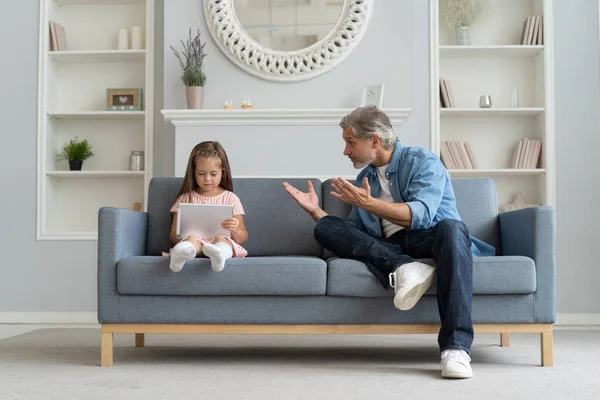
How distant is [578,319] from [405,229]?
2.44m

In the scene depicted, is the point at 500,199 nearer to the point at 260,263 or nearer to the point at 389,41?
the point at 389,41

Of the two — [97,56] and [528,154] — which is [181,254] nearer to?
[97,56]

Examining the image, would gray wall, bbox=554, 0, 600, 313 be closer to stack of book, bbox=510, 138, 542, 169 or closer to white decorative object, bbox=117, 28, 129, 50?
stack of book, bbox=510, 138, 542, 169

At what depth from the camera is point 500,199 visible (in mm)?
5258

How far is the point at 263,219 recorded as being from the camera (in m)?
3.50

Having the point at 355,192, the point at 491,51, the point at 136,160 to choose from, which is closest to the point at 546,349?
the point at 355,192

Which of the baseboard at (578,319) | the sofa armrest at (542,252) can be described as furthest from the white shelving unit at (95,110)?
the sofa armrest at (542,252)

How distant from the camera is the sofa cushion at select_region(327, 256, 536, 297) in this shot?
112 inches

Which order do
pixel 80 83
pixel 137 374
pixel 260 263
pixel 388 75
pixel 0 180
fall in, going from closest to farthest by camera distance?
pixel 137 374, pixel 260 263, pixel 388 75, pixel 0 180, pixel 80 83

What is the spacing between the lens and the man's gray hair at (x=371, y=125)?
122 inches

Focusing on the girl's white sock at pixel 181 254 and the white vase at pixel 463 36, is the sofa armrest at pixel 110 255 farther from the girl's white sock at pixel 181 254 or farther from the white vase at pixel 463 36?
the white vase at pixel 463 36

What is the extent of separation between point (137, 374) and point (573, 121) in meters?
3.51

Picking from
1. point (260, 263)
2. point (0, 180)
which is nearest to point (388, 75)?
point (260, 263)

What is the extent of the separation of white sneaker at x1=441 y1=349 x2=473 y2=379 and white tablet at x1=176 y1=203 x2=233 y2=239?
104cm
